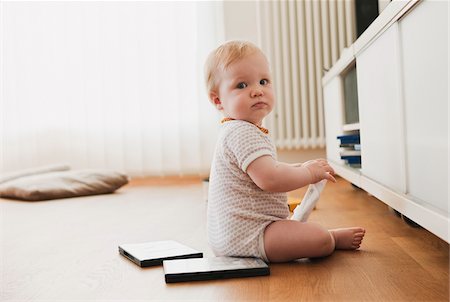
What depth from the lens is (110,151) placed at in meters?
3.70

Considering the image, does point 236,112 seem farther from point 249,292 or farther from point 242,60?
point 249,292

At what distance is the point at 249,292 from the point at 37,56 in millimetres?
3092

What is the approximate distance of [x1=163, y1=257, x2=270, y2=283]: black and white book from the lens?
1.14m

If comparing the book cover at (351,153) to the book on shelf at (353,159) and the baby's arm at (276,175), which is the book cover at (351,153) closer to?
the book on shelf at (353,159)

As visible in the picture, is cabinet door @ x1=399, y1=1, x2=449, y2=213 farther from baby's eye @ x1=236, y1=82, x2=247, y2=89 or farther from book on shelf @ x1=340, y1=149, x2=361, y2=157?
book on shelf @ x1=340, y1=149, x2=361, y2=157

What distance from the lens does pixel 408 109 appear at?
1324mm

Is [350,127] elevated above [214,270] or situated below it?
above

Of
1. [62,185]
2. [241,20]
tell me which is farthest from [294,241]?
[241,20]

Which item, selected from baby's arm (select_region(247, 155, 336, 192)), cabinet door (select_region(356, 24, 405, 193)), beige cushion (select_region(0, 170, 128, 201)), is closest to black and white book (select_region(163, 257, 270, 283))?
baby's arm (select_region(247, 155, 336, 192))

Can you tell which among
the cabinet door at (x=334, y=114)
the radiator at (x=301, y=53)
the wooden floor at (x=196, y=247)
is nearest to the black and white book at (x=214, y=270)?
the wooden floor at (x=196, y=247)

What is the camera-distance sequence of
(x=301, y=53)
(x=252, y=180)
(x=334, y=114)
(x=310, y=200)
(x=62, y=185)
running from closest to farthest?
1. (x=252, y=180)
2. (x=310, y=200)
3. (x=334, y=114)
4. (x=62, y=185)
5. (x=301, y=53)

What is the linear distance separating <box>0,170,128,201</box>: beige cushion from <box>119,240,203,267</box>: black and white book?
1.45 metres

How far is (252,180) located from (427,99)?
381 mm

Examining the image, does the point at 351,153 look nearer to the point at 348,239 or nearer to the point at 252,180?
the point at 348,239
